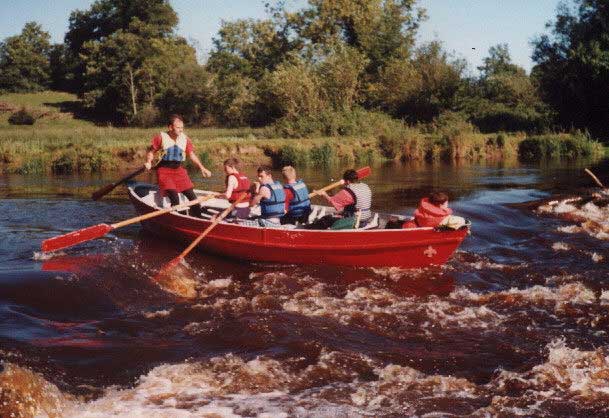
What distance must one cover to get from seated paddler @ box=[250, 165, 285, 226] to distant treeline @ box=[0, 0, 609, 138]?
66.4ft

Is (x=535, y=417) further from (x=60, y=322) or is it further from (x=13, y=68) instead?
(x=13, y=68)

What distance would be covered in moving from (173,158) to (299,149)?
1522 cm

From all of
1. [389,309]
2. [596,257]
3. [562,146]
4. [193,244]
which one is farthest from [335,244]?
[562,146]

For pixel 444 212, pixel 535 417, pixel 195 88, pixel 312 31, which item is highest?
pixel 312 31

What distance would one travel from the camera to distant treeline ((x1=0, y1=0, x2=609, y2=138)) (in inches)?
1218

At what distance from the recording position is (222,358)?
5.71m

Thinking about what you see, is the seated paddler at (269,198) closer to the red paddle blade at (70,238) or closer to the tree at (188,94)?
the red paddle blade at (70,238)

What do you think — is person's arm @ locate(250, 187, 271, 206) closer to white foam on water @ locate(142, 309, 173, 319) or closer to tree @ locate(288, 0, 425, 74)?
white foam on water @ locate(142, 309, 173, 319)

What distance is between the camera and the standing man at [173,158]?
32.3ft

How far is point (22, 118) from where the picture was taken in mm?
45531

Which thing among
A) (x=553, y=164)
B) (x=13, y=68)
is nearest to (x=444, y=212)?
(x=553, y=164)

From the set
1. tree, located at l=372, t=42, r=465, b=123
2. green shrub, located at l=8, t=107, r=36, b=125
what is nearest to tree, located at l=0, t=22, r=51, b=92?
green shrub, located at l=8, t=107, r=36, b=125

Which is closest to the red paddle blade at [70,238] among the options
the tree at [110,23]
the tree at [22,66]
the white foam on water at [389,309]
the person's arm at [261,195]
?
the person's arm at [261,195]

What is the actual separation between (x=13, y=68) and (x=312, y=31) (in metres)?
30.1
